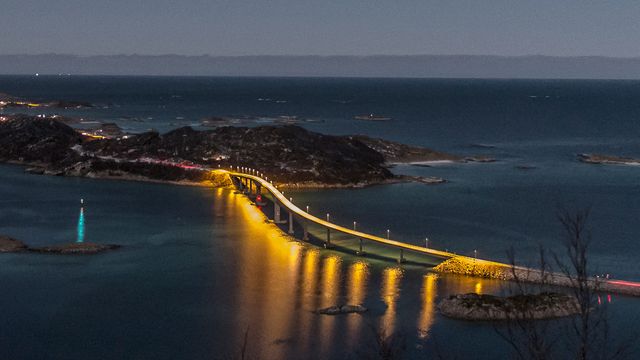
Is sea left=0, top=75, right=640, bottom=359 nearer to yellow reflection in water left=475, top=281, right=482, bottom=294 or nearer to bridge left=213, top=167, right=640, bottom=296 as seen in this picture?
yellow reflection in water left=475, top=281, right=482, bottom=294

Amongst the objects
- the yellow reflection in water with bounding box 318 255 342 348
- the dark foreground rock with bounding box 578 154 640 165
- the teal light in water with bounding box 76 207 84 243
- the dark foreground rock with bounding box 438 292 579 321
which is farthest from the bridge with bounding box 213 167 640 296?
the dark foreground rock with bounding box 578 154 640 165

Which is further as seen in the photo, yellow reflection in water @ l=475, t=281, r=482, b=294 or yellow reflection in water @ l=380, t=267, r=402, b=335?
yellow reflection in water @ l=475, t=281, r=482, b=294

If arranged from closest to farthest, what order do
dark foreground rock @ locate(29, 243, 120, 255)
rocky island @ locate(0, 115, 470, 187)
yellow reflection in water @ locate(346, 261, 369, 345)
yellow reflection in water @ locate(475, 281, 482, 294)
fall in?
yellow reflection in water @ locate(346, 261, 369, 345) < yellow reflection in water @ locate(475, 281, 482, 294) < dark foreground rock @ locate(29, 243, 120, 255) < rocky island @ locate(0, 115, 470, 187)

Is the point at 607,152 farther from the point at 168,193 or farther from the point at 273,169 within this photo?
the point at 168,193

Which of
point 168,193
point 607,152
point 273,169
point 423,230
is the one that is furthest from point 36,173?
point 607,152

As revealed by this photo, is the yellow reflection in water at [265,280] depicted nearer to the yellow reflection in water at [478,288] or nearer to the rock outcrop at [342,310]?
the rock outcrop at [342,310]

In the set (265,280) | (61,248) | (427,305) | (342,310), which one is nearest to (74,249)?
(61,248)

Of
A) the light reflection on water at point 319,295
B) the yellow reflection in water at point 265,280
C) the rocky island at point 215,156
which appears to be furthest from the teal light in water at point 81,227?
the rocky island at point 215,156

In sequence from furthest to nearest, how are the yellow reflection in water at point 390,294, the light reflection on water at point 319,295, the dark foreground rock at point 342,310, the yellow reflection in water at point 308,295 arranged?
→ the dark foreground rock at point 342,310 → the yellow reflection in water at point 390,294 → the yellow reflection in water at point 308,295 → the light reflection on water at point 319,295
